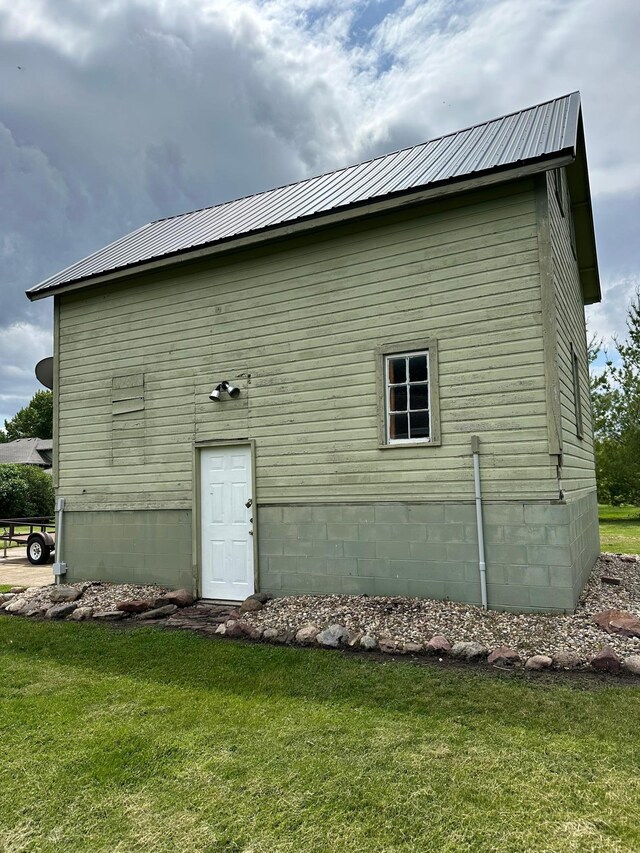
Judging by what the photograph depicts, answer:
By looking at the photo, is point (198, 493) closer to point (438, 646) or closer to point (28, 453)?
point (438, 646)

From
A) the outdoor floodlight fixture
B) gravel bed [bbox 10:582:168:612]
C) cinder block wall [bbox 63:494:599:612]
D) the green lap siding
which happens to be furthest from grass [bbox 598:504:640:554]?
gravel bed [bbox 10:582:168:612]

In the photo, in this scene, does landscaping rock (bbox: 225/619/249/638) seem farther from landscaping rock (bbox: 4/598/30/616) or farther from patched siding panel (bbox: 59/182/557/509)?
landscaping rock (bbox: 4/598/30/616)

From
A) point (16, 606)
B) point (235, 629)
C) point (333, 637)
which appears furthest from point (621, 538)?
point (16, 606)

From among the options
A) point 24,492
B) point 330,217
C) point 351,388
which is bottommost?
point 24,492

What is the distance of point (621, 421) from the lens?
21.8 meters

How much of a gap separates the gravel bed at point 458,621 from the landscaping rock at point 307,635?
18 cm

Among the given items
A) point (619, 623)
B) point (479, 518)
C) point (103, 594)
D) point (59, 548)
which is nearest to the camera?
point (619, 623)

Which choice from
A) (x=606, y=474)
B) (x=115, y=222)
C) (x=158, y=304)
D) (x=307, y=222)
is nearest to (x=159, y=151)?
(x=115, y=222)

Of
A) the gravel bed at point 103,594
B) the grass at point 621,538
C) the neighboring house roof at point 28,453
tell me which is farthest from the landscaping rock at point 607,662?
the neighboring house roof at point 28,453

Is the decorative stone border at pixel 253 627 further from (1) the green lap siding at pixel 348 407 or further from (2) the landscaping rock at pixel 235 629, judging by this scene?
(1) the green lap siding at pixel 348 407

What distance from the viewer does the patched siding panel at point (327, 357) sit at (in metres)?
5.54

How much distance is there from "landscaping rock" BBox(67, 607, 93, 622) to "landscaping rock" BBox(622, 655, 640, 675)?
5662 millimetres

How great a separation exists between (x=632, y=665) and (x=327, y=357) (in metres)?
4.33

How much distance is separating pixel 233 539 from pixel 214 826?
15.7ft
